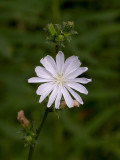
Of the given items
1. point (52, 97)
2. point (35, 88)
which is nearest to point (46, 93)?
point (52, 97)

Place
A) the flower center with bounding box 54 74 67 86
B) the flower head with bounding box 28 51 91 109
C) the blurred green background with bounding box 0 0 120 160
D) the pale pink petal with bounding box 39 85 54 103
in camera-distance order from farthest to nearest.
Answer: the blurred green background with bounding box 0 0 120 160 → the flower center with bounding box 54 74 67 86 → the flower head with bounding box 28 51 91 109 → the pale pink petal with bounding box 39 85 54 103

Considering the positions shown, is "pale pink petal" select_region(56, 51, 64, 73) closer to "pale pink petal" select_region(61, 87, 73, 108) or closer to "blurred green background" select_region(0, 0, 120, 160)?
"pale pink petal" select_region(61, 87, 73, 108)

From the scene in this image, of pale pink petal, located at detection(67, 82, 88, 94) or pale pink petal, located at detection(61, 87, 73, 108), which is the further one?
pale pink petal, located at detection(67, 82, 88, 94)

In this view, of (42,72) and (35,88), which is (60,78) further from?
(35,88)

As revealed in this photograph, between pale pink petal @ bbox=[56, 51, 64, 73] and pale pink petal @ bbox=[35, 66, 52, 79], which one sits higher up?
pale pink petal @ bbox=[56, 51, 64, 73]

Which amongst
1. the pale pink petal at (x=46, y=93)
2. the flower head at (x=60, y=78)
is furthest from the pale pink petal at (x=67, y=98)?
the pale pink petal at (x=46, y=93)

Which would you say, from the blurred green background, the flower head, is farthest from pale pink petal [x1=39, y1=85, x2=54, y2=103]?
the blurred green background
